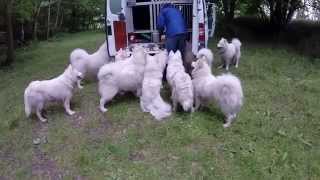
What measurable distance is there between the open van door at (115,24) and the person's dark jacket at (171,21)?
3.06 feet

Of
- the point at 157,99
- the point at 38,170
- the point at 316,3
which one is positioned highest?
the point at 316,3

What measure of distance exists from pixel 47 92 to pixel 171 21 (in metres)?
2.72

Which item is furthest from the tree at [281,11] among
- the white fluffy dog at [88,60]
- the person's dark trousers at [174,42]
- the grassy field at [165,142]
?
the white fluffy dog at [88,60]

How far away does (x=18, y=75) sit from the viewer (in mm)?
12414

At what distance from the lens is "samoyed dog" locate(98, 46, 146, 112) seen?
283 inches

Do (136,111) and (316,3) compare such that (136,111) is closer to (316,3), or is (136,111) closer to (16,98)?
(16,98)

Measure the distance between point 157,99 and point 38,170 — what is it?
2.25m

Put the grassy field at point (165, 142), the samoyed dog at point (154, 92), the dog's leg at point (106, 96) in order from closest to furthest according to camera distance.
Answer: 1. the grassy field at point (165, 142)
2. the samoyed dog at point (154, 92)
3. the dog's leg at point (106, 96)

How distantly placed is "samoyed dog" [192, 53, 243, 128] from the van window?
8.00 feet

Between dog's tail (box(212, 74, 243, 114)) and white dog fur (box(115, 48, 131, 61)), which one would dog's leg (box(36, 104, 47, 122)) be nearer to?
white dog fur (box(115, 48, 131, 61))

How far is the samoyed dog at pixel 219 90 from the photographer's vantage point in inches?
248

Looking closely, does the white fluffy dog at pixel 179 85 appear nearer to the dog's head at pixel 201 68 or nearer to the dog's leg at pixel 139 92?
the dog's head at pixel 201 68

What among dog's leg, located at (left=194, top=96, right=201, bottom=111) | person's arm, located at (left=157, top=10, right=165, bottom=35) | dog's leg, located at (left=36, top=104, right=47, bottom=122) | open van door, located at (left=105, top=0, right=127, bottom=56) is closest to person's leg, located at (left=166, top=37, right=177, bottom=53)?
person's arm, located at (left=157, top=10, right=165, bottom=35)

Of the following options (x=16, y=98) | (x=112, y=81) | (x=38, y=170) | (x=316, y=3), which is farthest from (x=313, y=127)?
(x=316, y=3)
